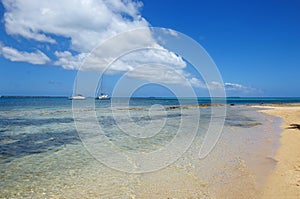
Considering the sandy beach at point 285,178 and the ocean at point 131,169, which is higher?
the sandy beach at point 285,178

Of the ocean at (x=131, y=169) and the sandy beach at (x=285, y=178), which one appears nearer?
→ the sandy beach at (x=285, y=178)

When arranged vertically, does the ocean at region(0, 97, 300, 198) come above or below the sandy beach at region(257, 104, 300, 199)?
below

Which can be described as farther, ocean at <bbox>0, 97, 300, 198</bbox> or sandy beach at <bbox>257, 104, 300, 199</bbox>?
ocean at <bbox>0, 97, 300, 198</bbox>

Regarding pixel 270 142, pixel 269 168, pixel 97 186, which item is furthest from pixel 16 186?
pixel 270 142

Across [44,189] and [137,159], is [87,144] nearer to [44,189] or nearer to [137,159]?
[137,159]

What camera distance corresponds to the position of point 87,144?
1451cm

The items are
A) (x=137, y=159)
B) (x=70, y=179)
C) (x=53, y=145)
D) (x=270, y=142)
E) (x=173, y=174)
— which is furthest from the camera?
(x=270, y=142)

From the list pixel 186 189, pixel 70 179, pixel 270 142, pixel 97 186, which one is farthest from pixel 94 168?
pixel 270 142

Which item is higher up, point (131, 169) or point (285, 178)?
point (285, 178)

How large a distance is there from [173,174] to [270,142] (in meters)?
9.34

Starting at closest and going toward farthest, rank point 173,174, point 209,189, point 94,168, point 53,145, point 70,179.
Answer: point 209,189
point 70,179
point 173,174
point 94,168
point 53,145

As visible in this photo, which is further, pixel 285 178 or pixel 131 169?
pixel 131 169

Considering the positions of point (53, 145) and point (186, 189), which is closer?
point (186, 189)

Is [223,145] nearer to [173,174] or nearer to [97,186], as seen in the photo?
[173,174]
